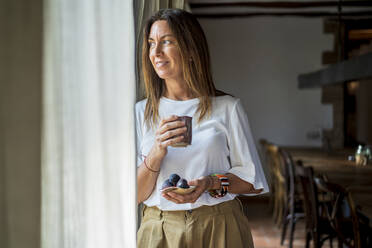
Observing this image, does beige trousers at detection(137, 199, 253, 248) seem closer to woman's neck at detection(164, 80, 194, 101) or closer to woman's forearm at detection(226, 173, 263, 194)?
woman's forearm at detection(226, 173, 263, 194)

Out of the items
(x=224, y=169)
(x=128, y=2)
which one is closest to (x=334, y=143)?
(x=224, y=169)

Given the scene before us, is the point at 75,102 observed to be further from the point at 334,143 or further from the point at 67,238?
the point at 334,143

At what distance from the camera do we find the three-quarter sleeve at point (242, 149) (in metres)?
1.51

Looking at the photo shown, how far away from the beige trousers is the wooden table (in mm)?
1351

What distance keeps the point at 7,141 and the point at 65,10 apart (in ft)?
0.87

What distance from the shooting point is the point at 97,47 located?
907 millimetres

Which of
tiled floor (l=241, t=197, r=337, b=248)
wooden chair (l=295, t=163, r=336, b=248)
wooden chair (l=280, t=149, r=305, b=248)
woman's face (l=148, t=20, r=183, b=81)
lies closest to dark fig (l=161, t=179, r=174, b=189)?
woman's face (l=148, t=20, r=183, b=81)

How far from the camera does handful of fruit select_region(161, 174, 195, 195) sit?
4.60 ft

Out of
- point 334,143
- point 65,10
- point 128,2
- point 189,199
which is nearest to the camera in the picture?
point 65,10

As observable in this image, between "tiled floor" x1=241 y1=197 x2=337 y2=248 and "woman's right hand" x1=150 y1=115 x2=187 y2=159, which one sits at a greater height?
"woman's right hand" x1=150 y1=115 x2=187 y2=159

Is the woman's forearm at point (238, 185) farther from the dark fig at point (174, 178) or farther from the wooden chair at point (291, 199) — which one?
the wooden chair at point (291, 199)

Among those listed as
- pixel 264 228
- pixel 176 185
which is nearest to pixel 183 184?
pixel 176 185

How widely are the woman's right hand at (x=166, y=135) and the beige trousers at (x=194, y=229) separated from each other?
0.58 feet

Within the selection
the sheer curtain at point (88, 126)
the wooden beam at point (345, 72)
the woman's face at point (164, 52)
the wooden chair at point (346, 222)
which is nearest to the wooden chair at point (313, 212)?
the wooden chair at point (346, 222)
